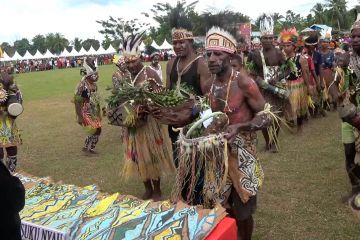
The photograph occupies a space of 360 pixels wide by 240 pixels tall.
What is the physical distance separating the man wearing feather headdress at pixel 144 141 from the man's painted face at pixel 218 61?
1594 millimetres

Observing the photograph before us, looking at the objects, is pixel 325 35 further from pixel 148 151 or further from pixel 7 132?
pixel 7 132

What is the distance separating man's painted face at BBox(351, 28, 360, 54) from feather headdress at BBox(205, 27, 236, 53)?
147 centimetres

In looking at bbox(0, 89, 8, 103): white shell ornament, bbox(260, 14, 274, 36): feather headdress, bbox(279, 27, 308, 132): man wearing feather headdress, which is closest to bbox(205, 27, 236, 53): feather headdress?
bbox(0, 89, 8, 103): white shell ornament

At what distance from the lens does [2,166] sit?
2.03 meters

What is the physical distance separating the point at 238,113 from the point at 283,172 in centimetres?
302

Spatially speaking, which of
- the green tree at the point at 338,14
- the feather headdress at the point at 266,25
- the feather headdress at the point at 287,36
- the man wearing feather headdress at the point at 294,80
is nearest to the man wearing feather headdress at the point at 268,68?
the feather headdress at the point at 266,25

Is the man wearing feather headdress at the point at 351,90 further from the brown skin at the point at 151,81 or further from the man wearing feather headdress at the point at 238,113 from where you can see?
the brown skin at the point at 151,81

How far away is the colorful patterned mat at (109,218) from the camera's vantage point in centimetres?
309

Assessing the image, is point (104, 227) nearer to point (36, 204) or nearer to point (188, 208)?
point (188, 208)

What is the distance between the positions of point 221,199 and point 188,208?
0.44 metres

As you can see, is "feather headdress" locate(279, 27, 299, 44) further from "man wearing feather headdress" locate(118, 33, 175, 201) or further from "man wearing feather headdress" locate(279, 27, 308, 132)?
"man wearing feather headdress" locate(118, 33, 175, 201)

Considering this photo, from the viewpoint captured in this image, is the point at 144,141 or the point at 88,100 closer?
the point at 144,141

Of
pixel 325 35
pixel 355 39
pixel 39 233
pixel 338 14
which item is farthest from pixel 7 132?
pixel 338 14

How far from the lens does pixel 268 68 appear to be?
776cm
